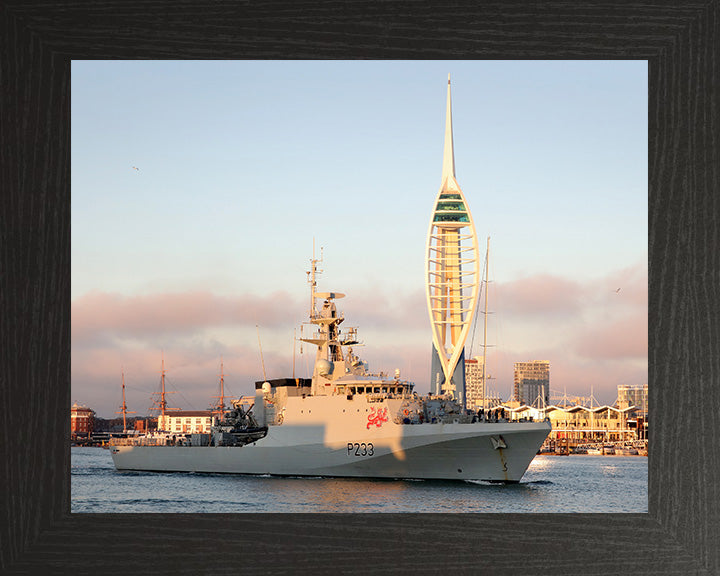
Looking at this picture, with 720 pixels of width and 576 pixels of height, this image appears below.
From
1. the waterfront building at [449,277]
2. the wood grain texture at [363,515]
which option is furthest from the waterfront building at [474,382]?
the wood grain texture at [363,515]

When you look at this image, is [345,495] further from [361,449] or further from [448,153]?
[448,153]

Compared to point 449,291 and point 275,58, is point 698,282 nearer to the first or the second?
point 275,58

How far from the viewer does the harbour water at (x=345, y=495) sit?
14688mm

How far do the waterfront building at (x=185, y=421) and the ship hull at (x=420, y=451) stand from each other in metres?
16.0

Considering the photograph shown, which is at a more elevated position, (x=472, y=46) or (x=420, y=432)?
(x=472, y=46)

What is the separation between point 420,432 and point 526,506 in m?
2.51

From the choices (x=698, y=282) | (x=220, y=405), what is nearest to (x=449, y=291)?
(x=220, y=405)

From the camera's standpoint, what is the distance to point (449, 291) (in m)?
27.2

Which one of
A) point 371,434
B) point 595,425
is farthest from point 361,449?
point 595,425

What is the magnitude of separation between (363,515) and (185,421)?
1275 inches

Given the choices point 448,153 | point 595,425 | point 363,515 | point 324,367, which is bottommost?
point 595,425

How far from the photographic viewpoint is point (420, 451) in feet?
55.8

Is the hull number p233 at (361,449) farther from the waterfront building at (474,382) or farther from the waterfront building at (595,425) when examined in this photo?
the waterfront building at (595,425)

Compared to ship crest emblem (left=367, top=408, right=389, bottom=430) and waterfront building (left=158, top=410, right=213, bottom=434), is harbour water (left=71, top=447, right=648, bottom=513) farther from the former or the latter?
waterfront building (left=158, top=410, right=213, bottom=434)
